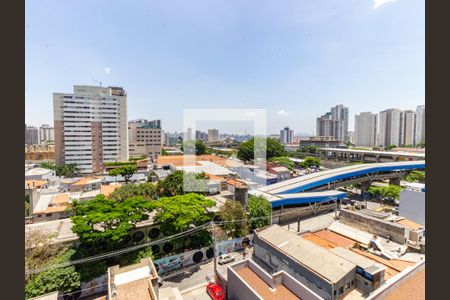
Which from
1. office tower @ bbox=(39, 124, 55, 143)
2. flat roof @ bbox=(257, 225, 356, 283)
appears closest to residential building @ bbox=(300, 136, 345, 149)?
flat roof @ bbox=(257, 225, 356, 283)

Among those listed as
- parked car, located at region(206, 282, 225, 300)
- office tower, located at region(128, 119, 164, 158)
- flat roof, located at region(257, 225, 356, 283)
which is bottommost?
parked car, located at region(206, 282, 225, 300)

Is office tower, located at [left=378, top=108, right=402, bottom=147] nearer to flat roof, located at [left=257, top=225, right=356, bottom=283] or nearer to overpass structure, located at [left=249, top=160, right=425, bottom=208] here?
overpass structure, located at [left=249, top=160, right=425, bottom=208]

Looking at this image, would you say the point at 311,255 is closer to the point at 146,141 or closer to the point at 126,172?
the point at 126,172

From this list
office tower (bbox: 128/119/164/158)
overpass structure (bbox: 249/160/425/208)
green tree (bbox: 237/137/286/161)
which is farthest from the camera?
office tower (bbox: 128/119/164/158)

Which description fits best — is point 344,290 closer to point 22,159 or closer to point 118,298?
point 118,298

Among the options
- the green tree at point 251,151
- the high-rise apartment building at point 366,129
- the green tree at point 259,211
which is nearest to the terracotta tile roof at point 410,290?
the green tree at point 259,211

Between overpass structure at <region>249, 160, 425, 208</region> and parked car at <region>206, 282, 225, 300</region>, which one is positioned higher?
overpass structure at <region>249, 160, 425, 208</region>
